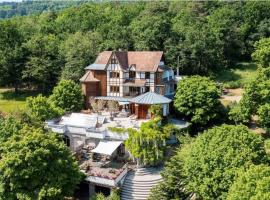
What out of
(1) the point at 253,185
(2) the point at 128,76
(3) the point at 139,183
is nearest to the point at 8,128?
(3) the point at 139,183

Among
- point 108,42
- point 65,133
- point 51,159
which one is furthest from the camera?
point 108,42

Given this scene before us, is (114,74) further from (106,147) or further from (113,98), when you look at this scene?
(106,147)

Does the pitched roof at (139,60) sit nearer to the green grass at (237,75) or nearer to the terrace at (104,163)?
the terrace at (104,163)

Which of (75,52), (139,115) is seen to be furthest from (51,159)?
(75,52)

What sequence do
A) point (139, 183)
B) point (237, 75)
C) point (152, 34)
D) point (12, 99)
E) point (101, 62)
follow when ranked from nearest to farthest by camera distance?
1. point (139, 183)
2. point (101, 62)
3. point (12, 99)
4. point (152, 34)
5. point (237, 75)

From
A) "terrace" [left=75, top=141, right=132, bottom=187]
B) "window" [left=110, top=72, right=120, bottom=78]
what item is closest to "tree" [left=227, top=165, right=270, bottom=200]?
"terrace" [left=75, top=141, right=132, bottom=187]

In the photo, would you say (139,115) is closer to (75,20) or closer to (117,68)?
(117,68)

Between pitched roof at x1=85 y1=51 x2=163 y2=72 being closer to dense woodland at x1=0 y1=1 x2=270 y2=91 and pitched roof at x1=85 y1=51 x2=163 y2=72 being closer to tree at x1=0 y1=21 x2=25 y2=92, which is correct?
dense woodland at x1=0 y1=1 x2=270 y2=91
